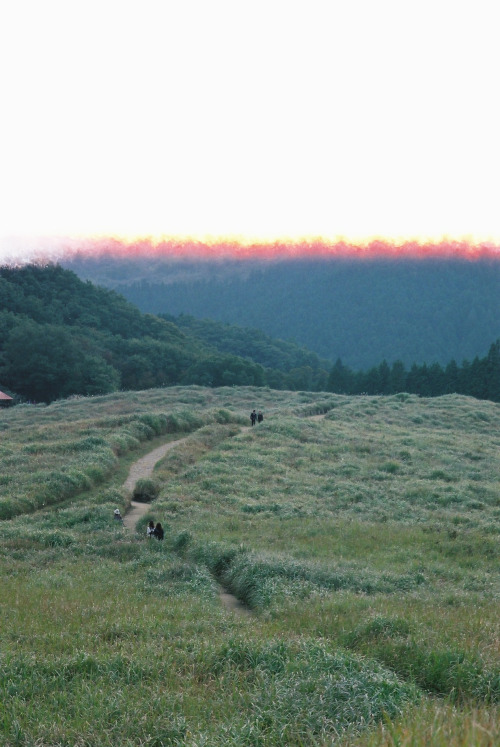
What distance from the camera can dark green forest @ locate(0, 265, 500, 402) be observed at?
72.7 meters

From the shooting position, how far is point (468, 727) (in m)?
3.26

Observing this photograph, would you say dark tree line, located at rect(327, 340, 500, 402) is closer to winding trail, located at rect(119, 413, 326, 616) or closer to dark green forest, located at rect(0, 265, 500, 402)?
dark green forest, located at rect(0, 265, 500, 402)

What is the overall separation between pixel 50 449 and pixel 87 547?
1526 cm

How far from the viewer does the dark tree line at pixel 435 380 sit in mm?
73688

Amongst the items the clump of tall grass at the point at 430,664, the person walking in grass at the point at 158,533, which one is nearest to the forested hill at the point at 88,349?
the person walking in grass at the point at 158,533

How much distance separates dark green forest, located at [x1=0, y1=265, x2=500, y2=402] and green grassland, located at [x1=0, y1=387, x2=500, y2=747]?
39.2 m

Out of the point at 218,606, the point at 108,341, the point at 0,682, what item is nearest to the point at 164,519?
the point at 218,606

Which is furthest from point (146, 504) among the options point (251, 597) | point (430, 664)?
point (430, 664)

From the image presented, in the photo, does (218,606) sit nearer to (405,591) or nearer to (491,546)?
(405,591)

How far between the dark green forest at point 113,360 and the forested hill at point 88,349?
12cm

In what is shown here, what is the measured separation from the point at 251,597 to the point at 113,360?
75.4 metres

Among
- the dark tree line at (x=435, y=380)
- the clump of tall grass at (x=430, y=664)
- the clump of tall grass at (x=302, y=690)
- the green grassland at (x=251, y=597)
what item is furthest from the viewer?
the dark tree line at (x=435, y=380)

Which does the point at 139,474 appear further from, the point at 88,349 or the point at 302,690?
the point at 88,349

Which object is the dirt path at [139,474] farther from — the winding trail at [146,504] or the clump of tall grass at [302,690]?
the clump of tall grass at [302,690]
